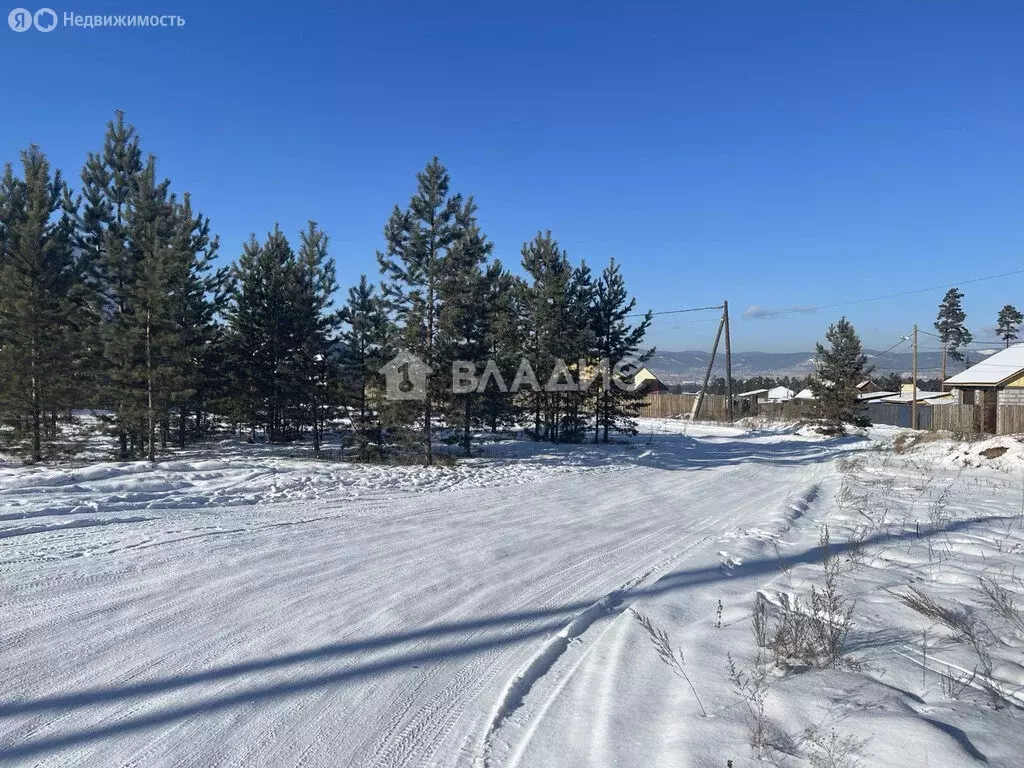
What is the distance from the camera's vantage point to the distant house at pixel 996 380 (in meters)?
35.9

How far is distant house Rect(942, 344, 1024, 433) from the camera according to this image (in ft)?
118

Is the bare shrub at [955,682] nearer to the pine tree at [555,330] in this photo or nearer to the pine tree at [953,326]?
the pine tree at [555,330]

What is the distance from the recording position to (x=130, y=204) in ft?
61.8

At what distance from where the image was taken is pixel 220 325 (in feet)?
73.9

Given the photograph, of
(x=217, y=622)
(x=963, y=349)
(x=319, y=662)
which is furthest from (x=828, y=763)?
(x=963, y=349)

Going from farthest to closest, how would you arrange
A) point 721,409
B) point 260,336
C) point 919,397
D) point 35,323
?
point 919,397, point 721,409, point 260,336, point 35,323

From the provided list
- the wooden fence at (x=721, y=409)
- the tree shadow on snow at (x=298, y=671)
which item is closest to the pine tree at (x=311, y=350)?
the tree shadow on snow at (x=298, y=671)

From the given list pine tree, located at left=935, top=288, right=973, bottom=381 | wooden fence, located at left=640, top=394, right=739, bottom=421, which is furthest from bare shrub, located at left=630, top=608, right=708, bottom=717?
pine tree, located at left=935, top=288, right=973, bottom=381

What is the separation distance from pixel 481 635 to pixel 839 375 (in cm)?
3659

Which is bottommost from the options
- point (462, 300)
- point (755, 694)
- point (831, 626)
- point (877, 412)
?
point (755, 694)

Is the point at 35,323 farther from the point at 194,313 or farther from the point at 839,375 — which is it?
the point at 839,375

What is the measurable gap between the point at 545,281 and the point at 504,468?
10866mm

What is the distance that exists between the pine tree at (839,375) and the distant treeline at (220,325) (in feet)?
58.8

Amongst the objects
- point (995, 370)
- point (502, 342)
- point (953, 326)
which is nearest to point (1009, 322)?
point (953, 326)
